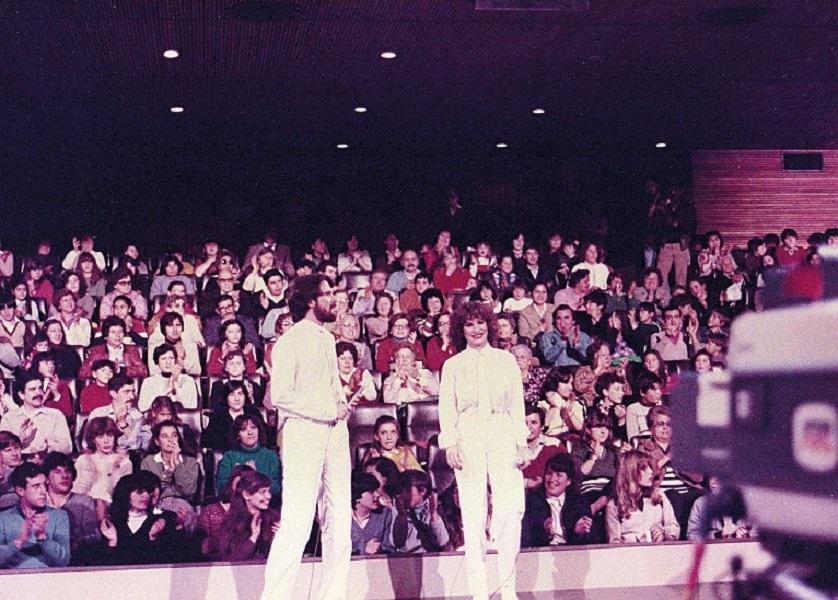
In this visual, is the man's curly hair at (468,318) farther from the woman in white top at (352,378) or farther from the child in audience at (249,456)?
the woman in white top at (352,378)

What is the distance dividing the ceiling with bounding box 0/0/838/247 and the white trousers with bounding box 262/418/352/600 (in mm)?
2937

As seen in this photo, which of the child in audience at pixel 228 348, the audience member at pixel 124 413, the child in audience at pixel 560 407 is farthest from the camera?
the child in audience at pixel 228 348

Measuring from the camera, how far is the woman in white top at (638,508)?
537 centimetres

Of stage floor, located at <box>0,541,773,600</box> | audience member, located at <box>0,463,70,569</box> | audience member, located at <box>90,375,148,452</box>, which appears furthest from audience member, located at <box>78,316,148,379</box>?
stage floor, located at <box>0,541,773,600</box>

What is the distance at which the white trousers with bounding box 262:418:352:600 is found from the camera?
4141 millimetres

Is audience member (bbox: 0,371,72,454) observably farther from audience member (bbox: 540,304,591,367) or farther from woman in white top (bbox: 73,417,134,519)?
audience member (bbox: 540,304,591,367)

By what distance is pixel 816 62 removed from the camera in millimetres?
7660

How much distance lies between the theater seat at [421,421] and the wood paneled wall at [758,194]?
5587 millimetres

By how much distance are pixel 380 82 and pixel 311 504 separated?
441 centimetres

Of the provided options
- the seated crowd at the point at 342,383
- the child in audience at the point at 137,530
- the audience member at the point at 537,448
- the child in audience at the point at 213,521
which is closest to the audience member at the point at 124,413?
the seated crowd at the point at 342,383

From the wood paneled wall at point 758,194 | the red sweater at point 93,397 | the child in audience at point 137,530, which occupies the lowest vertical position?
the child in audience at point 137,530

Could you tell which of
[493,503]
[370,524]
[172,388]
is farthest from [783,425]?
[172,388]

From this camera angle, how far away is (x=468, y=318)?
4.64 m

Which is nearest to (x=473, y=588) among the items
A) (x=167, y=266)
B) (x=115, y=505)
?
(x=115, y=505)
